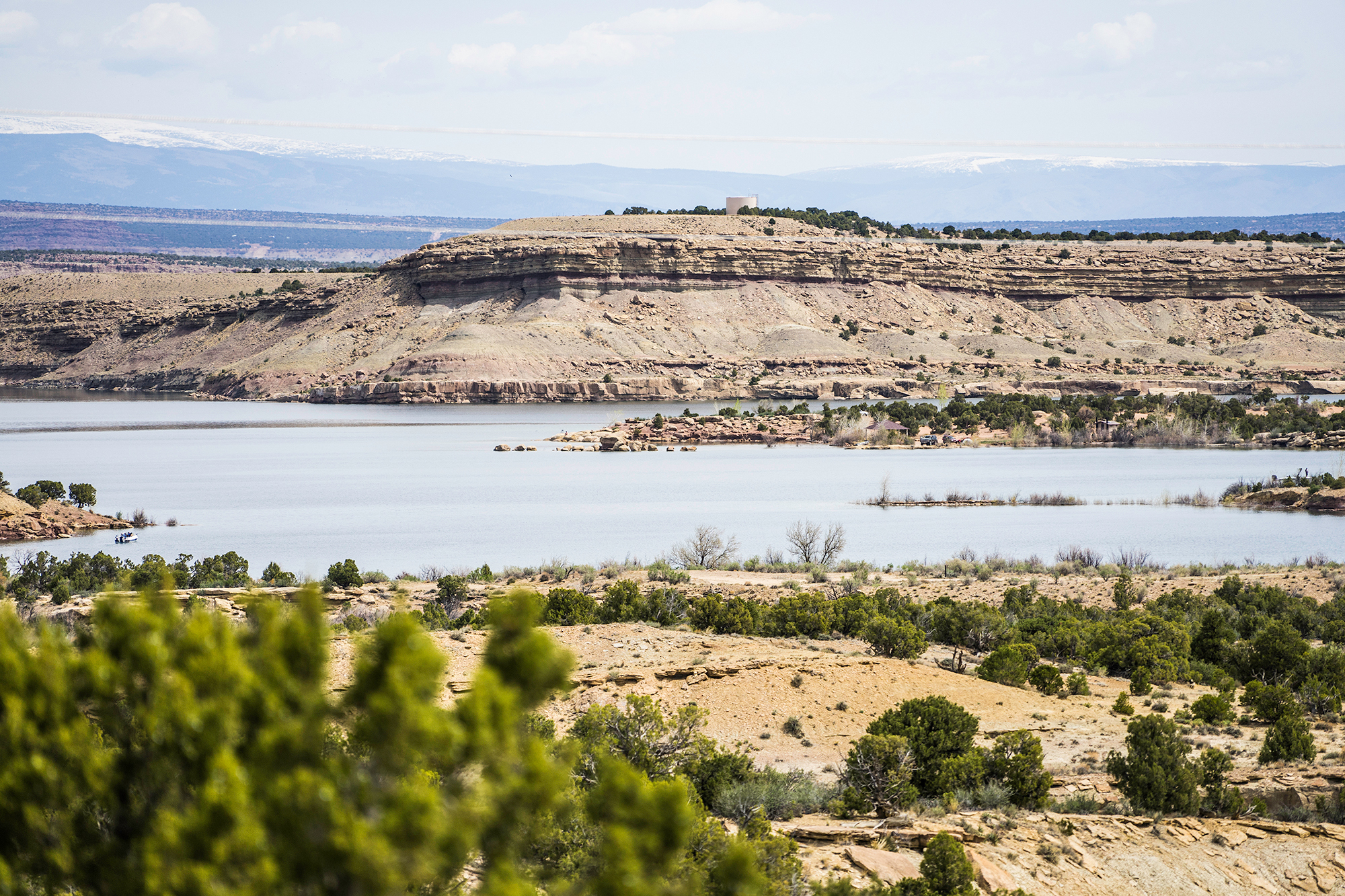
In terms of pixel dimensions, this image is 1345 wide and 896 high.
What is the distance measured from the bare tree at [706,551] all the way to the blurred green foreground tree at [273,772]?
2667 centimetres

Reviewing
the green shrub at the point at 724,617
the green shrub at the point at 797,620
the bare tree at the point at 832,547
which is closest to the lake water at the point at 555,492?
the bare tree at the point at 832,547

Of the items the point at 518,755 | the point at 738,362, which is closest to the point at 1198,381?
the point at 738,362

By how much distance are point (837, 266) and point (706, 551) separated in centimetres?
8245

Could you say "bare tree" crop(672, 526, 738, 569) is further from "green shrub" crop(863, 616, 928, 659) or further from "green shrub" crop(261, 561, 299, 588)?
"green shrub" crop(863, 616, 928, 659)

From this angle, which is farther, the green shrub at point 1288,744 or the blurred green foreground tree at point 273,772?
the green shrub at point 1288,744

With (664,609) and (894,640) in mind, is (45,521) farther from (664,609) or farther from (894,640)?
(894,640)

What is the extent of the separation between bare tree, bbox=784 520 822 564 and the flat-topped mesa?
69.9 meters

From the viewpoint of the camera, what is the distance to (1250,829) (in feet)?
38.3

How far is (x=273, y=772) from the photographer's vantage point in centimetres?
447

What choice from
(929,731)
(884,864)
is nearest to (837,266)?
(929,731)

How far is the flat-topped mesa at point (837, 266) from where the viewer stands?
108625mm

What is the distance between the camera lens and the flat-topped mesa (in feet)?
356

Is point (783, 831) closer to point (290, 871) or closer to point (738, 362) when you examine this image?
point (290, 871)

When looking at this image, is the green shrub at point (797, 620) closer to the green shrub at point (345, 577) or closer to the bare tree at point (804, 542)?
the green shrub at point (345, 577)
